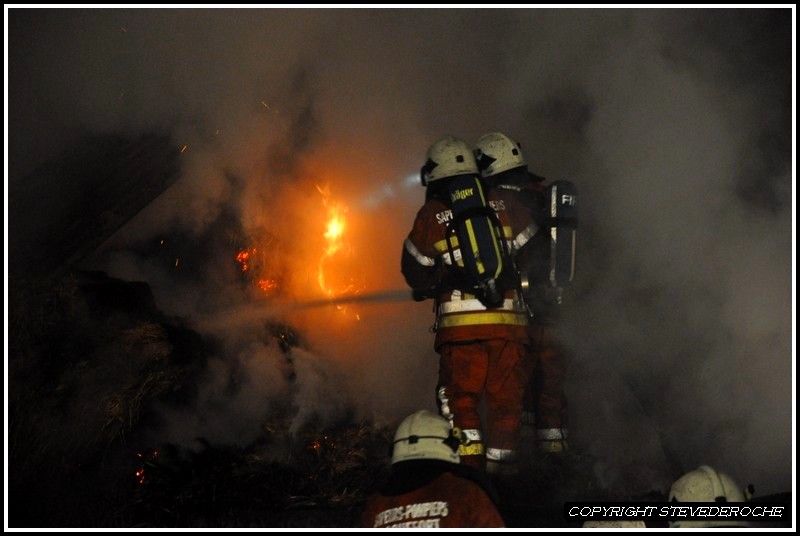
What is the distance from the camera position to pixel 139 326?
7.84 meters

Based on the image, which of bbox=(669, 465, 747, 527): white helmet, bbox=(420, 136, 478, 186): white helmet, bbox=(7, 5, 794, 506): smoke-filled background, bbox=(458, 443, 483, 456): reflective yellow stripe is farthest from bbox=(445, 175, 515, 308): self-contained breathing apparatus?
bbox=(7, 5, 794, 506): smoke-filled background

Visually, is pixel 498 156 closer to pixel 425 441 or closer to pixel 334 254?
pixel 425 441

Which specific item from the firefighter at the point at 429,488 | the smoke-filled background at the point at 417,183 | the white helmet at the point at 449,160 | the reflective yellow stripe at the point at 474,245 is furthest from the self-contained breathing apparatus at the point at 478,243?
the smoke-filled background at the point at 417,183

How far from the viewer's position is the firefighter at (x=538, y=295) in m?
7.23

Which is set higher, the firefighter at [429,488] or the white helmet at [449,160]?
the white helmet at [449,160]

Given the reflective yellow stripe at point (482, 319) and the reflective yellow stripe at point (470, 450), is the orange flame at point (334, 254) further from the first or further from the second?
the reflective yellow stripe at point (470, 450)

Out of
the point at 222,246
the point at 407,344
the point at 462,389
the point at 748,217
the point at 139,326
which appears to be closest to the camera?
the point at 462,389

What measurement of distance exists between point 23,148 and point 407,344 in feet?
15.1

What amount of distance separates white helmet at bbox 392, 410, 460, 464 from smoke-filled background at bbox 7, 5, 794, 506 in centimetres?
289

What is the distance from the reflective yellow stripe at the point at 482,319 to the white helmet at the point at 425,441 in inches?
54.7

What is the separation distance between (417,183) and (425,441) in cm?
567

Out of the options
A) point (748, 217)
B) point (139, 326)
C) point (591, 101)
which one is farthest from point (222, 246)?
point (748, 217)

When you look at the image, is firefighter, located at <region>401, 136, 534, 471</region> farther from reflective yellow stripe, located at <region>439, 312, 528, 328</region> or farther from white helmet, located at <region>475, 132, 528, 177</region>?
white helmet, located at <region>475, 132, 528, 177</region>

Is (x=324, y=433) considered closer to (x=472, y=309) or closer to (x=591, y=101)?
(x=472, y=309)
